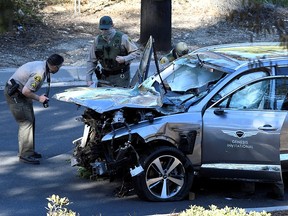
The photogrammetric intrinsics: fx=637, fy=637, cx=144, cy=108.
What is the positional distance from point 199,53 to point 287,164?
1866mm

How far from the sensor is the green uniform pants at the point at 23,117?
8281 mm

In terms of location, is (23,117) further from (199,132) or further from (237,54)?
(237,54)

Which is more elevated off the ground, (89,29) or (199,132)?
(89,29)

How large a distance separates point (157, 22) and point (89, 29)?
2.78 meters

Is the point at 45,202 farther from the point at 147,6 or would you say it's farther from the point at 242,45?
the point at 147,6

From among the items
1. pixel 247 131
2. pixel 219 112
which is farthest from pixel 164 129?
pixel 247 131

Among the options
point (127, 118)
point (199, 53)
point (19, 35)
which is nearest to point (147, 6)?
point (19, 35)

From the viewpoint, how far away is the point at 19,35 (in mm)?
17812

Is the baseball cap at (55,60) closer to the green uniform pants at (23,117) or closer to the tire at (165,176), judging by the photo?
the green uniform pants at (23,117)

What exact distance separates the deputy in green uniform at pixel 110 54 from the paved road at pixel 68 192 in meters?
1.20

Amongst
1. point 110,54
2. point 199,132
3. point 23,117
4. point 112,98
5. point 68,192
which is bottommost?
point 68,192

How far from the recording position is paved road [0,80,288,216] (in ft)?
22.1

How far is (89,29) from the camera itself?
62.8ft

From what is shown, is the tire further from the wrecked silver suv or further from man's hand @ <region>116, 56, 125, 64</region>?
man's hand @ <region>116, 56, 125, 64</region>
